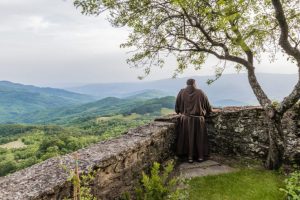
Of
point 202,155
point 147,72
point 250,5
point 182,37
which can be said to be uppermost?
point 250,5

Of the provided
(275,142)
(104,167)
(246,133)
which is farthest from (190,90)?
(104,167)

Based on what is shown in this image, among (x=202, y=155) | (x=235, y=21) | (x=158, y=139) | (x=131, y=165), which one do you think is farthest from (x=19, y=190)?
(x=235, y=21)

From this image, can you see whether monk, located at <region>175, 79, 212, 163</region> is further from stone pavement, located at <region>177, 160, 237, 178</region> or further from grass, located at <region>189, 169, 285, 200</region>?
grass, located at <region>189, 169, 285, 200</region>

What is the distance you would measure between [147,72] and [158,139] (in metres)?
2.28

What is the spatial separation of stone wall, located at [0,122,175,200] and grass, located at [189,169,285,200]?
49.3 inches

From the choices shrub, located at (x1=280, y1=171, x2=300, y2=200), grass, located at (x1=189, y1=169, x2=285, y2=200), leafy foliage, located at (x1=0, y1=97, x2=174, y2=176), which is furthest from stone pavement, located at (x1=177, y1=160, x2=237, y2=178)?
leafy foliage, located at (x1=0, y1=97, x2=174, y2=176)

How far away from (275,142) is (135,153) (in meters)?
3.48

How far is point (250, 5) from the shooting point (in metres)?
7.71

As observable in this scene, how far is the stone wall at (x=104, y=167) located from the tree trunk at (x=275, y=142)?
2552 mm

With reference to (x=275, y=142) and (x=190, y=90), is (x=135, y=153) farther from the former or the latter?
(x=275, y=142)

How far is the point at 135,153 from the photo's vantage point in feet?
21.5

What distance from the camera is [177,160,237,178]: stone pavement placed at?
7819mm

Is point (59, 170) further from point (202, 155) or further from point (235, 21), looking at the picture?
point (235, 21)

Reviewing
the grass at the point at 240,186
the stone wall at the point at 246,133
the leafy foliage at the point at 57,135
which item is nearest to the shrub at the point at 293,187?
the grass at the point at 240,186
